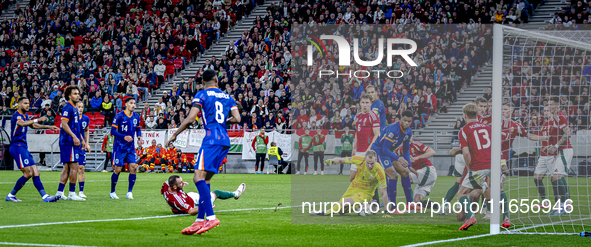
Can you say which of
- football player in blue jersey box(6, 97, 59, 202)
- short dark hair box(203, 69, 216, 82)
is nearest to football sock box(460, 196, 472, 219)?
short dark hair box(203, 69, 216, 82)

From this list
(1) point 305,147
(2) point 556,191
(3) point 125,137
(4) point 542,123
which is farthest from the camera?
(1) point 305,147

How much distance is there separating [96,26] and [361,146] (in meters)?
30.3

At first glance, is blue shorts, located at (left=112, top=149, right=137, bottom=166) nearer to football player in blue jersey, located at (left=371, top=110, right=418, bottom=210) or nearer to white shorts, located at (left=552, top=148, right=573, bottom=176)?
football player in blue jersey, located at (left=371, top=110, right=418, bottom=210)

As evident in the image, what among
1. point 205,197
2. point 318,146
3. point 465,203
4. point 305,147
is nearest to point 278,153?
point 305,147

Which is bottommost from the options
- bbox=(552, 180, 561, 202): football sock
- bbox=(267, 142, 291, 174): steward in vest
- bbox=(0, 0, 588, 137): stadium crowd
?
bbox=(267, 142, 291, 174): steward in vest

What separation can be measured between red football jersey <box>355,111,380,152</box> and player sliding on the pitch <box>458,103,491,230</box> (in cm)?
154

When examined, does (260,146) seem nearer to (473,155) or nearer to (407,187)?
(407,187)

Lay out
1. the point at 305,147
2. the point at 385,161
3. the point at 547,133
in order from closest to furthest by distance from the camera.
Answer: the point at 385,161
the point at 547,133
the point at 305,147

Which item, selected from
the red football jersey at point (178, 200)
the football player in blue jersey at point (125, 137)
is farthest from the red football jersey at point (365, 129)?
the football player in blue jersey at point (125, 137)

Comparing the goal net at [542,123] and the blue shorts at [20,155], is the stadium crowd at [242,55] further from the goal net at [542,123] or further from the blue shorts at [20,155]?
the blue shorts at [20,155]

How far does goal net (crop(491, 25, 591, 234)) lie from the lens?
27.1 ft

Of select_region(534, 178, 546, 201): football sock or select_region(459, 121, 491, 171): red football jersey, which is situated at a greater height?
select_region(459, 121, 491, 171): red football jersey

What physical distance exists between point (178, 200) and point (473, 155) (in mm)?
4406

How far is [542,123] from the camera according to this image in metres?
11.2
